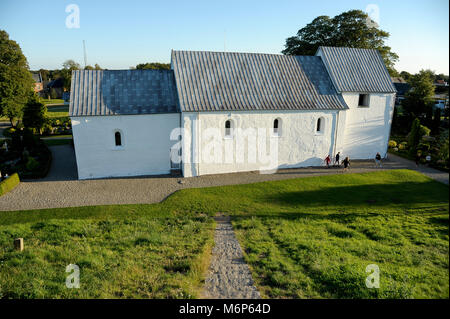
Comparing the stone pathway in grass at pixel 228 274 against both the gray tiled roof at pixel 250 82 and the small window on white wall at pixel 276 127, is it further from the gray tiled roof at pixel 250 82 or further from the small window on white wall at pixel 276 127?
the small window on white wall at pixel 276 127

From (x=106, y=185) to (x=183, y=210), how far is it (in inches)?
273

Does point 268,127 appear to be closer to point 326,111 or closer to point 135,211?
point 326,111

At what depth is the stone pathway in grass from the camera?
8.84m

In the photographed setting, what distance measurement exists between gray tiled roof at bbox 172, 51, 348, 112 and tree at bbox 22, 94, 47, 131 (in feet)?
73.0

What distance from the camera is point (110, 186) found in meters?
20.4

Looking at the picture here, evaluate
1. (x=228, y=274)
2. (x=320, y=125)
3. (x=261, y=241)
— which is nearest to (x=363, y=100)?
(x=320, y=125)

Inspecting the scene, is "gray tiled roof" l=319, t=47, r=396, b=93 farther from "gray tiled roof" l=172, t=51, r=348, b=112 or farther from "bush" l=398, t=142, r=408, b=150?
"bush" l=398, t=142, r=408, b=150

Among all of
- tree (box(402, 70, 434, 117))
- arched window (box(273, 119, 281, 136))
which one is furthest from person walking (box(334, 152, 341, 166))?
tree (box(402, 70, 434, 117))

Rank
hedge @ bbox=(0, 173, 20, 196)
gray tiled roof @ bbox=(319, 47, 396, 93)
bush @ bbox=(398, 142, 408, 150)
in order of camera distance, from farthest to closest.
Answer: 1. bush @ bbox=(398, 142, 408, 150)
2. gray tiled roof @ bbox=(319, 47, 396, 93)
3. hedge @ bbox=(0, 173, 20, 196)

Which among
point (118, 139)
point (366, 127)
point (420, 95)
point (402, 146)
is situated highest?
point (420, 95)

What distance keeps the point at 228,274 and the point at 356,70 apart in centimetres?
2309

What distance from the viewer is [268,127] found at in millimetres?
23375

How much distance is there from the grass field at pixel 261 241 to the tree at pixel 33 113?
2346 cm

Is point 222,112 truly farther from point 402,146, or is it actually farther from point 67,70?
point 67,70
